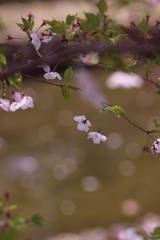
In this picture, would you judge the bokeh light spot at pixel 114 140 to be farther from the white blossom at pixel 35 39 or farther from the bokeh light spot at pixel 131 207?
the white blossom at pixel 35 39

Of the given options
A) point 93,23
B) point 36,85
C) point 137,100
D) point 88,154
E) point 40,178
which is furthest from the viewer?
point 36,85

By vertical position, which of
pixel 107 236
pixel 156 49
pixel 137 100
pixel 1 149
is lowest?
pixel 107 236

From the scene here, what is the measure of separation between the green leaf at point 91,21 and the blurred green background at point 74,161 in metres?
1.55

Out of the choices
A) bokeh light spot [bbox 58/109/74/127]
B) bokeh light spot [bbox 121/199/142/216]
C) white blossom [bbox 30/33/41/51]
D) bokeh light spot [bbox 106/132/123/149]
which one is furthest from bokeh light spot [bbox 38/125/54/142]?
white blossom [bbox 30/33/41/51]

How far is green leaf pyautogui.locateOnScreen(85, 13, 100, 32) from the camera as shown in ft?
2.67

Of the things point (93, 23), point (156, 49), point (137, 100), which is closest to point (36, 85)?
point (137, 100)

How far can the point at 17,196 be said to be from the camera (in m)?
3.03

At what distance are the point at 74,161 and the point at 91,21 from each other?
2747mm

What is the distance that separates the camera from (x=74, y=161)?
3.49 metres

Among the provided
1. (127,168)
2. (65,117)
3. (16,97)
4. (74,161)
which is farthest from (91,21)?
(65,117)

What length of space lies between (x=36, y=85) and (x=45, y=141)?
3.29ft

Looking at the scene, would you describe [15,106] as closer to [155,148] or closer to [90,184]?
[155,148]

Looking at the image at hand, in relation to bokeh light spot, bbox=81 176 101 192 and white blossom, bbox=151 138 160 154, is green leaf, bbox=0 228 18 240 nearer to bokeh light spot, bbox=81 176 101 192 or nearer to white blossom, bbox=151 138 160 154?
white blossom, bbox=151 138 160 154

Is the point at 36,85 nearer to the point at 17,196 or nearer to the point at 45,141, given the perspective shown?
the point at 45,141
